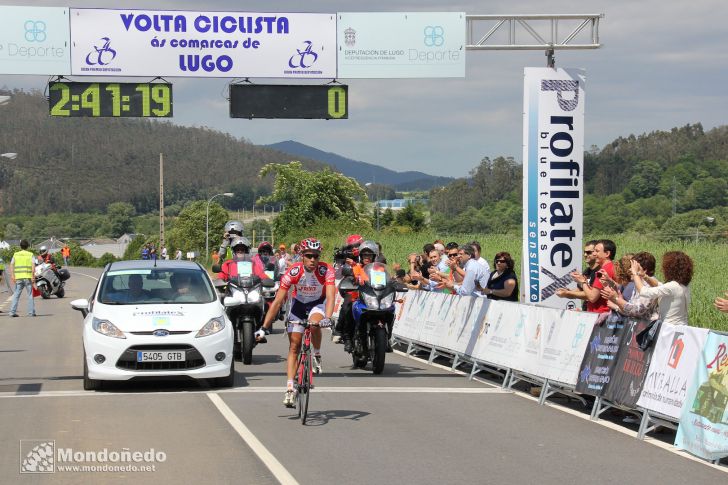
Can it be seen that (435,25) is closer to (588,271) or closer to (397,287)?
(397,287)

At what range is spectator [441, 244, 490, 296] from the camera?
57.8 feet

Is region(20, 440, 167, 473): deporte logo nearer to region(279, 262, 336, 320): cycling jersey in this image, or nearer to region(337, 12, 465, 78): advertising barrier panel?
region(279, 262, 336, 320): cycling jersey

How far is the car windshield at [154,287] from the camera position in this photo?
14.0 metres

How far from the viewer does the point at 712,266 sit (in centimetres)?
3148

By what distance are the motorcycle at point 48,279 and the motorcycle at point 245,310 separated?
70.7 feet

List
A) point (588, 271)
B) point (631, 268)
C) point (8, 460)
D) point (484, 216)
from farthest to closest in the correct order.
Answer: point (484, 216), point (588, 271), point (631, 268), point (8, 460)

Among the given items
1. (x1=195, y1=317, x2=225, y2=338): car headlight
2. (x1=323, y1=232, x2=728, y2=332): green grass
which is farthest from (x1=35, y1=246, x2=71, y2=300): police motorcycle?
(x1=195, y1=317, x2=225, y2=338): car headlight

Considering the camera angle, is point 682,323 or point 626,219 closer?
point 682,323

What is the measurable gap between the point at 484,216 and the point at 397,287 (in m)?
71.6

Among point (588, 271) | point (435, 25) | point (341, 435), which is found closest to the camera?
point (341, 435)

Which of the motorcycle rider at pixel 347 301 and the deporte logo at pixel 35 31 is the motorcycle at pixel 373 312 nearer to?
the motorcycle rider at pixel 347 301

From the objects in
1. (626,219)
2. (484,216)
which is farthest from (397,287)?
(484,216)

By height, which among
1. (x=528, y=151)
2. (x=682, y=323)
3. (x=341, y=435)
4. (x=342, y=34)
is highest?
(x=342, y=34)

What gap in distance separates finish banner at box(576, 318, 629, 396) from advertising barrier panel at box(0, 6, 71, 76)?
44.4ft
